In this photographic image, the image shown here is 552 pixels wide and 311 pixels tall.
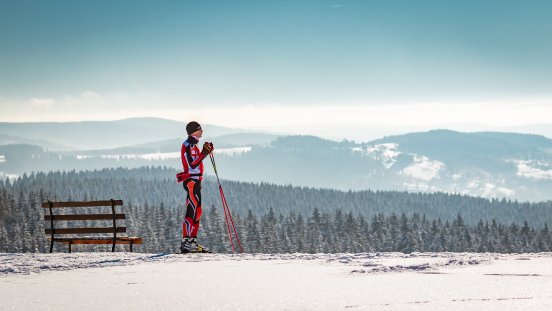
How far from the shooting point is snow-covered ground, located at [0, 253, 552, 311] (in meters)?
8.36

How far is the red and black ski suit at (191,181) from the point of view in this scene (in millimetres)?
16391

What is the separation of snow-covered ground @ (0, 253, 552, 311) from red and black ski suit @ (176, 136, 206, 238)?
5.81 feet

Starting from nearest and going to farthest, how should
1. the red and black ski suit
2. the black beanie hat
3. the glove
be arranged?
the glove → the red and black ski suit → the black beanie hat

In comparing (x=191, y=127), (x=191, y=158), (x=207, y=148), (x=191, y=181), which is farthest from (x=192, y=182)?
(x=191, y=127)

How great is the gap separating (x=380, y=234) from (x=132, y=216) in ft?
156

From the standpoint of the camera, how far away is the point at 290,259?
13.9 metres

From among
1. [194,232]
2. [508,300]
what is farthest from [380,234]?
[508,300]

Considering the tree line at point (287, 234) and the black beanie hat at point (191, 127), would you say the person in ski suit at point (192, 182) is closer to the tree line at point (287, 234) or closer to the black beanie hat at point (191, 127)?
the black beanie hat at point (191, 127)

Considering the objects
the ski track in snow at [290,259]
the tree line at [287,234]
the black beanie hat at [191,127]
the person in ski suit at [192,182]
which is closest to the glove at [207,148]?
the person in ski suit at [192,182]

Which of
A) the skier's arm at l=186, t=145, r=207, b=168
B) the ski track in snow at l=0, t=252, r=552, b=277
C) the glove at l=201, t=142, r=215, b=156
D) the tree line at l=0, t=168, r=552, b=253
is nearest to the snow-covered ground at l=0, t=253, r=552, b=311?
the ski track in snow at l=0, t=252, r=552, b=277

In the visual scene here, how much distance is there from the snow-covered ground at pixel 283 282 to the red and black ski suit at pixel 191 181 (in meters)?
1.77

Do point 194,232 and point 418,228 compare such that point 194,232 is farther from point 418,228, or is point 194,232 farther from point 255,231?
point 418,228

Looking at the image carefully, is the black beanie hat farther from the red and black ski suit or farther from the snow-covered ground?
the snow-covered ground

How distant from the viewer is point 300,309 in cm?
791
